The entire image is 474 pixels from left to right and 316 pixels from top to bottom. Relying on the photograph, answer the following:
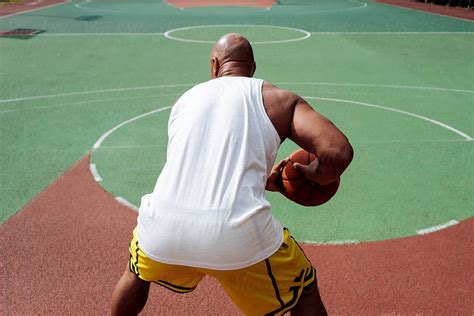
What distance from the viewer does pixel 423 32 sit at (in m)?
16.2

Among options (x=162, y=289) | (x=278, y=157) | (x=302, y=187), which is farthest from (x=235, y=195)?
(x=278, y=157)

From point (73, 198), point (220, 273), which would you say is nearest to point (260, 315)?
point (220, 273)

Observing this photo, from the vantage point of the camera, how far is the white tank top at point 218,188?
2.24 m

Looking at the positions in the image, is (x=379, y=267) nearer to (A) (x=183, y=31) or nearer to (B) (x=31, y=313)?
(B) (x=31, y=313)

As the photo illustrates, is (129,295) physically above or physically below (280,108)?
below

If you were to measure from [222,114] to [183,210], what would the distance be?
462 mm

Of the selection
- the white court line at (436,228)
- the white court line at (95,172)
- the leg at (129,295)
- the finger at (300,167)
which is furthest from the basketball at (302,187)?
the white court line at (95,172)

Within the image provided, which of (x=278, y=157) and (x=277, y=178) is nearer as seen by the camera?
(x=277, y=178)

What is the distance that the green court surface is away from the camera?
511 centimetres

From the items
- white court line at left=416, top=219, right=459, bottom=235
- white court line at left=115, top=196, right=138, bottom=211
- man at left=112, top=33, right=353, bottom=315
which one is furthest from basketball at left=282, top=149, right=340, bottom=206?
white court line at left=115, top=196, right=138, bottom=211

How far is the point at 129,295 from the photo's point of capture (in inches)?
105

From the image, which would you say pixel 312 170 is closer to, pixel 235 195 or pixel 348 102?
pixel 235 195

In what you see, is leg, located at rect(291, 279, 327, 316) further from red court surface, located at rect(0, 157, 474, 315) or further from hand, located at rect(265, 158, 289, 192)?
red court surface, located at rect(0, 157, 474, 315)

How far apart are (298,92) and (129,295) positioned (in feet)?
22.1
